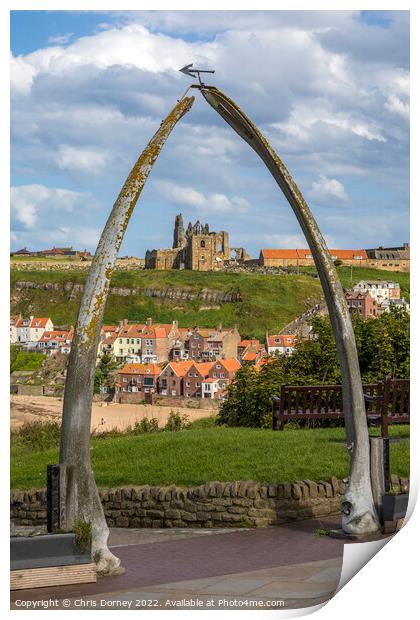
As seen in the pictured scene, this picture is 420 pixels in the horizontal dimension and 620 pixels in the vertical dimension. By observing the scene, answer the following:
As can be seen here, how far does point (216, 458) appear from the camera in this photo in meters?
11.4

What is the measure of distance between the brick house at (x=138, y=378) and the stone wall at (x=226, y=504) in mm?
26691

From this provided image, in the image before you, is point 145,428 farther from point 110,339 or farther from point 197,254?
point 197,254

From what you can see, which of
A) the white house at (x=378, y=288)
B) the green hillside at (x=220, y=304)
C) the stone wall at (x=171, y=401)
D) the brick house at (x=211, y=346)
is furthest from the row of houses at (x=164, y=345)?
the green hillside at (x=220, y=304)

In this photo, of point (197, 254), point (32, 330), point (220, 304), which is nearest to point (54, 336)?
point (32, 330)

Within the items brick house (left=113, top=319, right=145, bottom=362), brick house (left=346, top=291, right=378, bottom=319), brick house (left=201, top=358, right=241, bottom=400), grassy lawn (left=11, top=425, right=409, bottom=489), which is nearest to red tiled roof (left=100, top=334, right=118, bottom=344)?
brick house (left=113, top=319, right=145, bottom=362)

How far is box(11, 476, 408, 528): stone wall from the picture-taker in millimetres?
9539

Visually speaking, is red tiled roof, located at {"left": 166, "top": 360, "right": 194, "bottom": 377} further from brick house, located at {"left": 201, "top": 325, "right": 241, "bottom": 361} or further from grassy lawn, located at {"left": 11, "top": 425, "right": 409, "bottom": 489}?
grassy lawn, located at {"left": 11, "top": 425, "right": 409, "bottom": 489}

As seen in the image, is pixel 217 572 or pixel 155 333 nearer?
pixel 217 572

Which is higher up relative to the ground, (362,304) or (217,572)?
(362,304)

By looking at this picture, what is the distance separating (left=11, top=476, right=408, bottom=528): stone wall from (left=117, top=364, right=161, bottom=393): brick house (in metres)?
26.7

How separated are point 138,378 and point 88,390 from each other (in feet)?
101

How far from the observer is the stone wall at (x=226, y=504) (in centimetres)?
954

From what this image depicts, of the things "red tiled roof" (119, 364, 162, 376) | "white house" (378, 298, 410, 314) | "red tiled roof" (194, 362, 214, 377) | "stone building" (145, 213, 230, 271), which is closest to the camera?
"white house" (378, 298, 410, 314)

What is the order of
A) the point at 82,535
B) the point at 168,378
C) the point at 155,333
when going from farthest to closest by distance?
the point at 155,333 < the point at 168,378 < the point at 82,535
